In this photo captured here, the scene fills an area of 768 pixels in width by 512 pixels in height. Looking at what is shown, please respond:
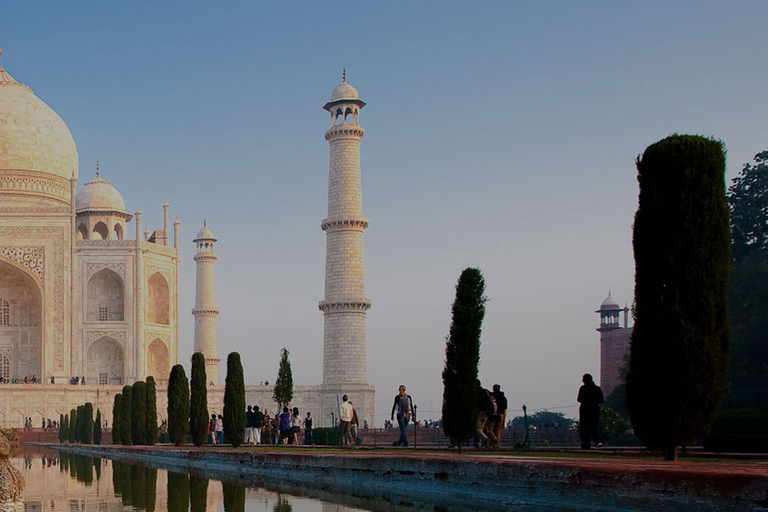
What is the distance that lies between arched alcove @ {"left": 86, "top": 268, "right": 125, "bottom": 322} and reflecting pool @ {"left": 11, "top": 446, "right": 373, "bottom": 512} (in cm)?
3073

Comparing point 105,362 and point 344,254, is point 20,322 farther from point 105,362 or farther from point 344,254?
point 344,254

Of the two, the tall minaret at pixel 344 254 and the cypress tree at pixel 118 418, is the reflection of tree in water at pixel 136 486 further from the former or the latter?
the tall minaret at pixel 344 254

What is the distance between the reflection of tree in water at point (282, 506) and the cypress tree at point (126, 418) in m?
17.1

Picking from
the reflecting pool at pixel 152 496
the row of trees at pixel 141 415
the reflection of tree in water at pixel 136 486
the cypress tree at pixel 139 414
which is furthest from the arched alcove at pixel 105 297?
the reflecting pool at pixel 152 496

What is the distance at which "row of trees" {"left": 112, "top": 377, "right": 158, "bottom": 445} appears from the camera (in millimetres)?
22078

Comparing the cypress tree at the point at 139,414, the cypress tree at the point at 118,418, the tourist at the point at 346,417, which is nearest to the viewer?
the tourist at the point at 346,417

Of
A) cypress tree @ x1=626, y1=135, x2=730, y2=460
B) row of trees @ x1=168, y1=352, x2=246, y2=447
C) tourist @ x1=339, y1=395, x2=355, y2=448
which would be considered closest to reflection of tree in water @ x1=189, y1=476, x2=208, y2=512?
cypress tree @ x1=626, y1=135, x2=730, y2=460

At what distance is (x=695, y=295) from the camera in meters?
7.57

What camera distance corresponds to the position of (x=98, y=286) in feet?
135

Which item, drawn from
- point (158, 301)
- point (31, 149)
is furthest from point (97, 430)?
point (31, 149)

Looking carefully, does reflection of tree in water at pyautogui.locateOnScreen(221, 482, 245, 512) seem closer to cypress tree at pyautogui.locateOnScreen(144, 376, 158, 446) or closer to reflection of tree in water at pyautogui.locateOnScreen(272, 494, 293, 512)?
reflection of tree in water at pyautogui.locateOnScreen(272, 494, 293, 512)

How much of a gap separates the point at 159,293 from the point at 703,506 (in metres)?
38.9

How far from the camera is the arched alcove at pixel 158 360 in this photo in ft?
136

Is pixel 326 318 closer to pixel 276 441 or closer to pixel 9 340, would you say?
pixel 276 441
